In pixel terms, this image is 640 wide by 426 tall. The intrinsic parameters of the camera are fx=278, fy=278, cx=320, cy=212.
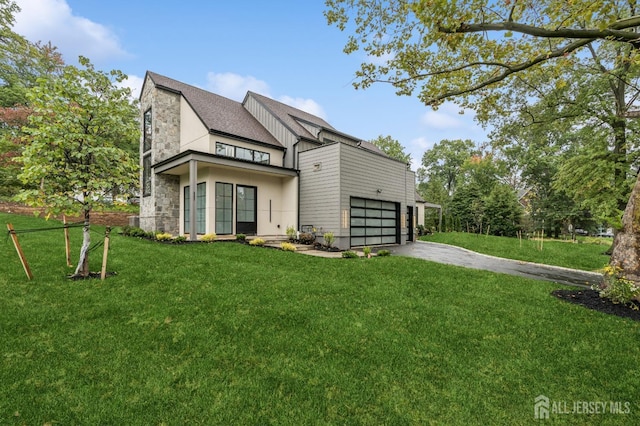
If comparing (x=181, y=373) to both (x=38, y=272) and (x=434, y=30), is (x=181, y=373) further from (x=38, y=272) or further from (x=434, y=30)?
(x=434, y=30)

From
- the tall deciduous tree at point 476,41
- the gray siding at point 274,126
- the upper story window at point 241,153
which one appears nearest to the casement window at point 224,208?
the upper story window at point 241,153

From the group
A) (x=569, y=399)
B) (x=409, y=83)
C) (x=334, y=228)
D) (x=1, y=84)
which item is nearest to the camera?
(x=569, y=399)

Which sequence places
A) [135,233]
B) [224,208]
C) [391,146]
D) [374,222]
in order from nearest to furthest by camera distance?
[135,233]
[224,208]
[374,222]
[391,146]

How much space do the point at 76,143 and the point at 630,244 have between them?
1078 centimetres

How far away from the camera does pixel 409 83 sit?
7.10 metres

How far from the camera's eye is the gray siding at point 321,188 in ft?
39.3

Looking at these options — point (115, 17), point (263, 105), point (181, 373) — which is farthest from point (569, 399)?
point (263, 105)

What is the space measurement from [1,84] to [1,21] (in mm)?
4118

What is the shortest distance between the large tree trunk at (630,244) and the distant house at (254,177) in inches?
316

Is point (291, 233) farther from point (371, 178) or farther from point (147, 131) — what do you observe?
point (147, 131)

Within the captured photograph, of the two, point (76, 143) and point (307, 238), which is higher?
point (76, 143)

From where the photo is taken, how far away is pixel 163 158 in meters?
13.6

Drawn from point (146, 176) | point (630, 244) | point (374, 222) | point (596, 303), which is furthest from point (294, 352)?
point (146, 176)

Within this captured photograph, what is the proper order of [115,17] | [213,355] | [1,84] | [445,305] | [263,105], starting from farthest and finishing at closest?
[1,84]
[263,105]
[115,17]
[445,305]
[213,355]
